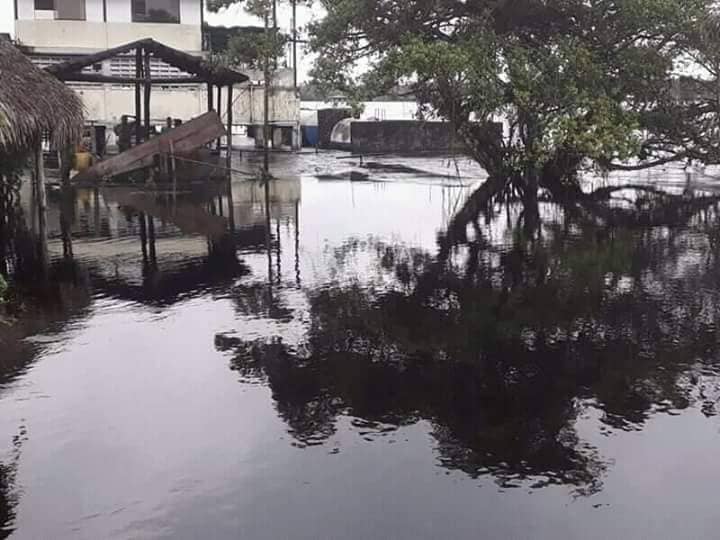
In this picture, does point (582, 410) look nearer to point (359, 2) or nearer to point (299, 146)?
point (359, 2)

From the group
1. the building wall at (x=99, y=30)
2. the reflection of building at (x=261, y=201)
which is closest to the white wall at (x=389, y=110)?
the building wall at (x=99, y=30)

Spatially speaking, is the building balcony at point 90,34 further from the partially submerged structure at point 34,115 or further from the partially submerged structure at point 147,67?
the partially submerged structure at point 34,115

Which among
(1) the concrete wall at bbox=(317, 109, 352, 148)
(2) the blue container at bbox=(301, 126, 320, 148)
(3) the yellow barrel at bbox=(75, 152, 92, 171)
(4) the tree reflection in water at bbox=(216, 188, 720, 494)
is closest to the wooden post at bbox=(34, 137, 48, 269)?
(4) the tree reflection in water at bbox=(216, 188, 720, 494)

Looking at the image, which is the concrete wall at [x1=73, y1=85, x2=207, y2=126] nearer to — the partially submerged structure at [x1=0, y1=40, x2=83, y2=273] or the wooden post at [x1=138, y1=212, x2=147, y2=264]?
the wooden post at [x1=138, y1=212, x2=147, y2=264]

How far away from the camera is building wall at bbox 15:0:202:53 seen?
3450cm

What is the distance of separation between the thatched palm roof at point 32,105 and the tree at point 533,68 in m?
8.34

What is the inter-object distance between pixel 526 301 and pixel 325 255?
4083 millimetres

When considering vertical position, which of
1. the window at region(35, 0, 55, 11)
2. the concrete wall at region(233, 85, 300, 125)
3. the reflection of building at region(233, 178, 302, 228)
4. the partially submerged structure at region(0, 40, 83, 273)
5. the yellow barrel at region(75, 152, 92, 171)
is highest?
the window at region(35, 0, 55, 11)

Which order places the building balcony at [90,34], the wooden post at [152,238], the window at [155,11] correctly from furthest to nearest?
the window at [155,11]
the building balcony at [90,34]
the wooden post at [152,238]

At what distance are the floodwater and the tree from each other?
8746 mm

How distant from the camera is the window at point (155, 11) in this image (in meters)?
35.8

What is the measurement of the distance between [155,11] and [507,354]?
3236 cm

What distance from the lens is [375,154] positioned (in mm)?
42094

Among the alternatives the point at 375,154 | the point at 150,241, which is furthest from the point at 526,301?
the point at 375,154
